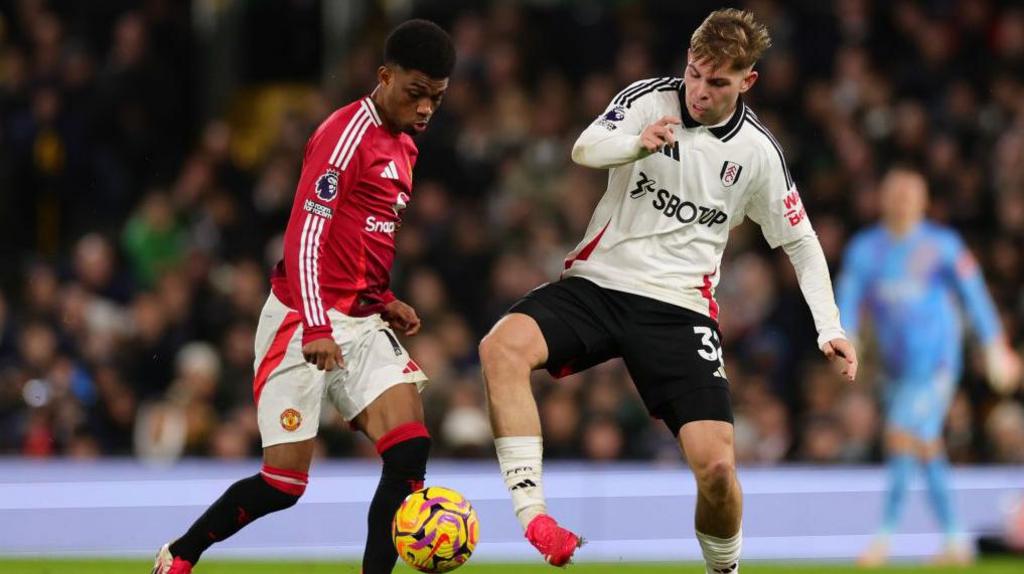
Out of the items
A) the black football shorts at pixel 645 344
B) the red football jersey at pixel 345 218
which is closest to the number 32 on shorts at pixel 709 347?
the black football shorts at pixel 645 344

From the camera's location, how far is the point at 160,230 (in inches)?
563

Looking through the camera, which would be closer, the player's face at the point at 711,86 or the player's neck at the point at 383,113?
the player's face at the point at 711,86

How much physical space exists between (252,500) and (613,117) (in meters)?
2.02

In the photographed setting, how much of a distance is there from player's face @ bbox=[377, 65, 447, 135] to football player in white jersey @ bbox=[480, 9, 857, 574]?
A: 1.95 feet

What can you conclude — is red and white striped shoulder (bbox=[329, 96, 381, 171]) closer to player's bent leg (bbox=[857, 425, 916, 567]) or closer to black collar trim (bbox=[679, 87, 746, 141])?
black collar trim (bbox=[679, 87, 746, 141])

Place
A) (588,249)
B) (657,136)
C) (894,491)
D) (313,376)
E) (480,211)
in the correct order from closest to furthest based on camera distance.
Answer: (657,136) → (313,376) → (588,249) → (894,491) → (480,211)

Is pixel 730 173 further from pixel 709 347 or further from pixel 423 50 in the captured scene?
pixel 423 50

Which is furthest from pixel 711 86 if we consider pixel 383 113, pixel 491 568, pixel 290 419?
pixel 491 568

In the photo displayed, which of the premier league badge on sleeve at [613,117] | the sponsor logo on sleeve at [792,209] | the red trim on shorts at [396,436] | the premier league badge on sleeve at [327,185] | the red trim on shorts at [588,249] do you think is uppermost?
the premier league badge on sleeve at [613,117]

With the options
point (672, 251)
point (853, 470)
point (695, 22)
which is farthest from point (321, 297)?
point (695, 22)

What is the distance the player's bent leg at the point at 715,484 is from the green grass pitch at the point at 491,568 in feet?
8.32

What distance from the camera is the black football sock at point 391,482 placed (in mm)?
6840

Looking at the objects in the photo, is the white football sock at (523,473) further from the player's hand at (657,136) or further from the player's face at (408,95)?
the player's face at (408,95)

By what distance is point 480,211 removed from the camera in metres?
13.9
